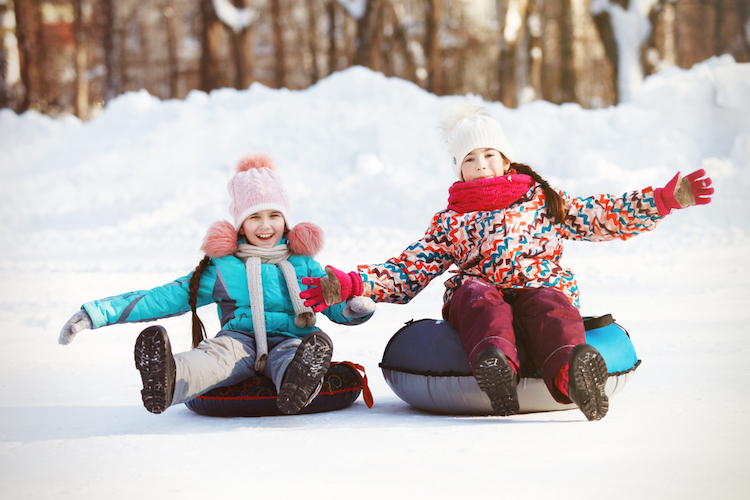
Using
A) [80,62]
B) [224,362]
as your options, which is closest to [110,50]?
[80,62]

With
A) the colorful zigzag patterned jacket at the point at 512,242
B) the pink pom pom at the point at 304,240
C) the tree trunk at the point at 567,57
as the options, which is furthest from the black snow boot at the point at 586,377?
the tree trunk at the point at 567,57

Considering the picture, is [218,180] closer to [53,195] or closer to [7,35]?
[53,195]

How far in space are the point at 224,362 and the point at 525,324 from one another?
3.96 ft

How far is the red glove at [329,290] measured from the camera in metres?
3.15

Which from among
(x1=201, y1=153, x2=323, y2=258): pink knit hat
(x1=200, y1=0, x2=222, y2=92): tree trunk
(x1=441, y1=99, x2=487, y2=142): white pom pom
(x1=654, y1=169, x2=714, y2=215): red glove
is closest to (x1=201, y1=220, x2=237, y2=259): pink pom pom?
(x1=201, y1=153, x2=323, y2=258): pink knit hat

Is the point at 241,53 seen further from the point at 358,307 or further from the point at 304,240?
the point at 358,307

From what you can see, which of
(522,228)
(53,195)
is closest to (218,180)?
(53,195)

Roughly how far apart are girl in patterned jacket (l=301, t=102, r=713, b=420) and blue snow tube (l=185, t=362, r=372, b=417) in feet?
1.16

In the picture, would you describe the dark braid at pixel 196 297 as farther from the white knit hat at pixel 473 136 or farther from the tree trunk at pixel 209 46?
the tree trunk at pixel 209 46

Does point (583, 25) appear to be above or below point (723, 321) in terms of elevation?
above

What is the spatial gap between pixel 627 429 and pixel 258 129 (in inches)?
376

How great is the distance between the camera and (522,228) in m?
3.26

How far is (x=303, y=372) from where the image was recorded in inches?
110

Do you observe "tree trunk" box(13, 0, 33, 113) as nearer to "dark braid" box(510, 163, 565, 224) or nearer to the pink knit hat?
the pink knit hat
